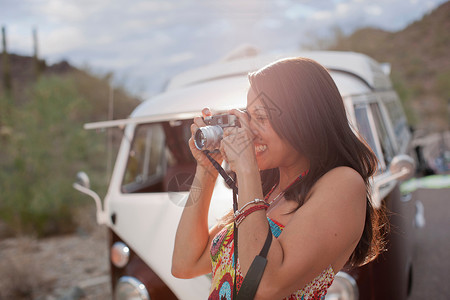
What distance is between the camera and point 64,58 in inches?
1139

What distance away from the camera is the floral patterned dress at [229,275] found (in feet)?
4.20

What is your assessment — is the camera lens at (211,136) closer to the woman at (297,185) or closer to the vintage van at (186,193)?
the woman at (297,185)

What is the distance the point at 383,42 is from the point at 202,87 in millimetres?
40071

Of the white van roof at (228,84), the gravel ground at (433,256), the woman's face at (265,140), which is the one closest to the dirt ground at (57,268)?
the white van roof at (228,84)

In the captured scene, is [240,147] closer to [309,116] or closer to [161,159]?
[309,116]

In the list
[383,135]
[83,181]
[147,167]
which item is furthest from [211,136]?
[147,167]

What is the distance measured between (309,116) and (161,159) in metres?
3.11

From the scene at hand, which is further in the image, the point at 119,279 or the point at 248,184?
the point at 119,279

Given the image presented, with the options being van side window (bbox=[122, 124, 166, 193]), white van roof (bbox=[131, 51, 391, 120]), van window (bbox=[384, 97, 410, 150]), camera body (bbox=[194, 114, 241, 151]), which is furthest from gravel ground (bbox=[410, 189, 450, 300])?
camera body (bbox=[194, 114, 241, 151])

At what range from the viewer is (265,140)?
134 centimetres

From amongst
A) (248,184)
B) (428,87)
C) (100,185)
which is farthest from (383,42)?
(248,184)

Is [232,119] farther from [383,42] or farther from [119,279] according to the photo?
[383,42]

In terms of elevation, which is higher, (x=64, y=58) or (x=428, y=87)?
(x=64, y=58)

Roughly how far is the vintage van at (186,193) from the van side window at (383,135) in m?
0.01
